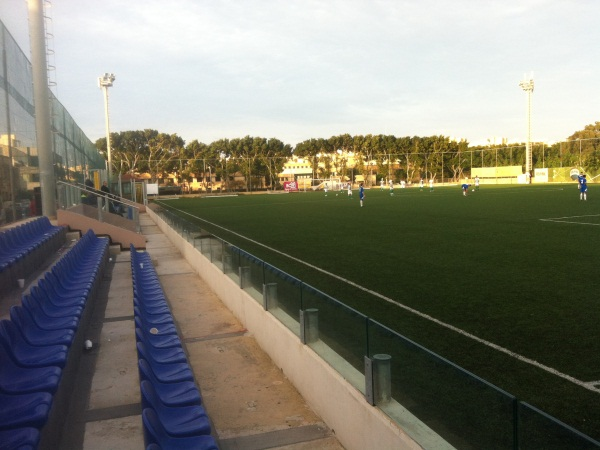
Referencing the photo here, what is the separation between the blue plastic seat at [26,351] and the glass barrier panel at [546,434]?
11.2 feet

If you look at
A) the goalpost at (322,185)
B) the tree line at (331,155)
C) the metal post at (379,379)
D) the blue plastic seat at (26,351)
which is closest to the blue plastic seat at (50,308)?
the blue plastic seat at (26,351)

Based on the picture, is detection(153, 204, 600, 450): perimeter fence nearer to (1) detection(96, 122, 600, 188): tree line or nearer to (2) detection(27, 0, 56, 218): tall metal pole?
(2) detection(27, 0, 56, 218): tall metal pole

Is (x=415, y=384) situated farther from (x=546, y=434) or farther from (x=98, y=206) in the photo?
(x=98, y=206)

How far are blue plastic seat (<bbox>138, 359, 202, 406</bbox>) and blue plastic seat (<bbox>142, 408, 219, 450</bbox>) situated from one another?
0.48m

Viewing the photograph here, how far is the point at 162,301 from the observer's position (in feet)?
22.1

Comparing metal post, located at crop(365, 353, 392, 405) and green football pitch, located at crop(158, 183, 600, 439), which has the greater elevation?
metal post, located at crop(365, 353, 392, 405)

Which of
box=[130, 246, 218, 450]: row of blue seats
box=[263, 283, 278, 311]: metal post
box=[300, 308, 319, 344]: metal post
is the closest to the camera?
box=[130, 246, 218, 450]: row of blue seats

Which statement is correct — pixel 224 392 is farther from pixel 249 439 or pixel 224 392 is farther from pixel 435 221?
pixel 435 221

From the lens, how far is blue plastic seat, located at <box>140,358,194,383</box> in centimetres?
415

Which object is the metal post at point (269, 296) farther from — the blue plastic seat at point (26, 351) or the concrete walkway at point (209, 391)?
the blue plastic seat at point (26, 351)

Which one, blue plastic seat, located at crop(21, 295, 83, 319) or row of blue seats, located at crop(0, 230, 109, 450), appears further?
blue plastic seat, located at crop(21, 295, 83, 319)

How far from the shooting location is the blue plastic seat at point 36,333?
15.2 ft

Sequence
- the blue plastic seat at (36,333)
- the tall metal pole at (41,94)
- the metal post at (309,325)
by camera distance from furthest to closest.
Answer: the tall metal pole at (41,94), the metal post at (309,325), the blue plastic seat at (36,333)

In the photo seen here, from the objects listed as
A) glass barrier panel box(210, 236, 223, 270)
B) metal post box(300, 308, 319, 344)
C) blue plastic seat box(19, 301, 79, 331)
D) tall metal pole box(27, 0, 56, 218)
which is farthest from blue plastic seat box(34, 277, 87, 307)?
tall metal pole box(27, 0, 56, 218)
